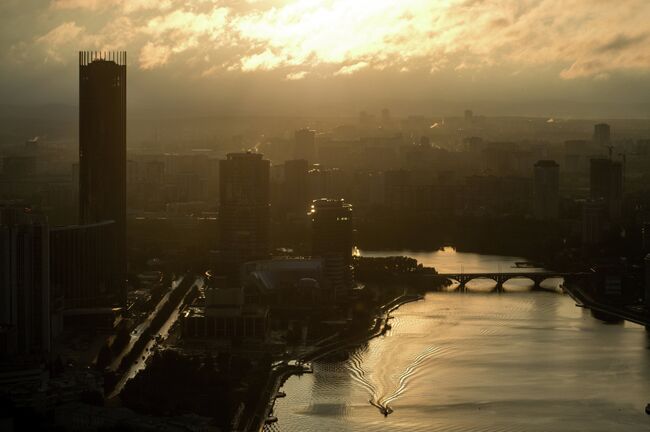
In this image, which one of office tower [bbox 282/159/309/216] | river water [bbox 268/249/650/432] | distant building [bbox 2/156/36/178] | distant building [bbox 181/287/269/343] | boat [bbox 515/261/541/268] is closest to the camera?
river water [bbox 268/249/650/432]

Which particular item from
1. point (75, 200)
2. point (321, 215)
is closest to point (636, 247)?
point (321, 215)

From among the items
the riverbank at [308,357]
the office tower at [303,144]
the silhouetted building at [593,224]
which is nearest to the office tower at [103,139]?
the riverbank at [308,357]

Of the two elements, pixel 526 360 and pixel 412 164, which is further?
pixel 412 164

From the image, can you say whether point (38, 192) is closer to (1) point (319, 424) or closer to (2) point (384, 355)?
(2) point (384, 355)

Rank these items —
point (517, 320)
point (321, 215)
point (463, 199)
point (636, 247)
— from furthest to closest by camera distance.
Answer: point (463, 199), point (636, 247), point (321, 215), point (517, 320)

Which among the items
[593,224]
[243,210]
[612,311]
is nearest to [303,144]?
[593,224]

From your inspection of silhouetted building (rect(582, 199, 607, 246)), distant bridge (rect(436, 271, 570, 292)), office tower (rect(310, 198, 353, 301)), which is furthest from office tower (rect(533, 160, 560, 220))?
office tower (rect(310, 198, 353, 301))

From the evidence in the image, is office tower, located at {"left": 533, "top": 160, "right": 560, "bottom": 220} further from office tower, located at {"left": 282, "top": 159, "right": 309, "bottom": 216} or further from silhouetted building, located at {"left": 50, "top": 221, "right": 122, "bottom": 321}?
silhouetted building, located at {"left": 50, "top": 221, "right": 122, "bottom": 321}
